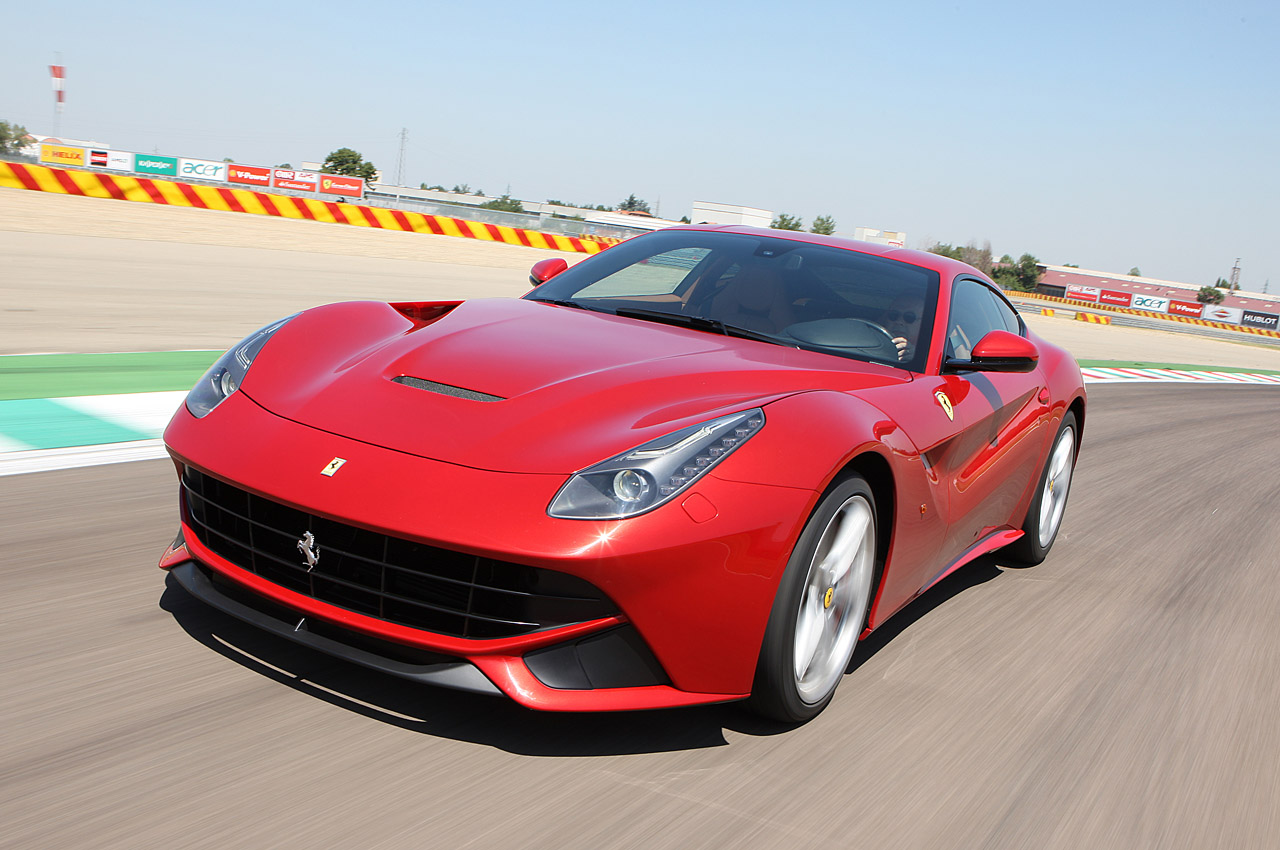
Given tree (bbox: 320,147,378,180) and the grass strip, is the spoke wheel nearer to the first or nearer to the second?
the grass strip

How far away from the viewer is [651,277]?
4.18 meters

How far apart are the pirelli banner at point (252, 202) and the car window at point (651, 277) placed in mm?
18098

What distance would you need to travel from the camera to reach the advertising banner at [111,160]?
49.1m

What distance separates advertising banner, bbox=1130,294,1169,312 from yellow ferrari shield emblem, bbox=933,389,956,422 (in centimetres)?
9510

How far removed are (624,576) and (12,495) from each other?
111 inches

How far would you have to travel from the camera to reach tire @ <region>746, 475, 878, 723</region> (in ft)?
8.55

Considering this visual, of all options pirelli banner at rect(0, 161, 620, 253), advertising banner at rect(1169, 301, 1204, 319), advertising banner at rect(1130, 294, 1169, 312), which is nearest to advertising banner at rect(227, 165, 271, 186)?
pirelli banner at rect(0, 161, 620, 253)

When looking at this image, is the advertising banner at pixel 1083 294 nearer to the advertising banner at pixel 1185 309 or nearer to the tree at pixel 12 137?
the advertising banner at pixel 1185 309

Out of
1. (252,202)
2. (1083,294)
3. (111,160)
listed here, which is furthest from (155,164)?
(1083,294)

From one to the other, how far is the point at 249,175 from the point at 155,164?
4544 mm

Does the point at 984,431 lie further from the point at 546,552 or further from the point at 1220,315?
the point at 1220,315

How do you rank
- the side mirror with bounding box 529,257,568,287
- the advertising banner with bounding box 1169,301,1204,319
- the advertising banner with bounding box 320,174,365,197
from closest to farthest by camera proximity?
1. the side mirror with bounding box 529,257,568,287
2. the advertising banner with bounding box 320,174,365,197
3. the advertising banner with bounding box 1169,301,1204,319

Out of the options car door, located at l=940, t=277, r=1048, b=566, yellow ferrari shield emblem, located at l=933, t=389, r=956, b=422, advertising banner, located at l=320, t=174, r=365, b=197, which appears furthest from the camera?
advertising banner, located at l=320, t=174, r=365, b=197

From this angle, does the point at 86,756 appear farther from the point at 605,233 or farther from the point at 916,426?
the point at 605,233
